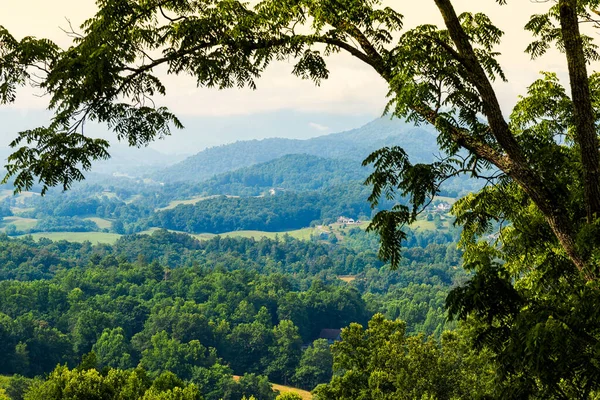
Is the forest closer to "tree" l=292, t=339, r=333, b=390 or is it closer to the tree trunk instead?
"tree" l=292, t=339, r=333, b=390

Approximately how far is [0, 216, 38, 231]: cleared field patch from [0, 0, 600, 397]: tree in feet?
583

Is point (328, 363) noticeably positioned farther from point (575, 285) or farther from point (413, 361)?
point (575, 285)

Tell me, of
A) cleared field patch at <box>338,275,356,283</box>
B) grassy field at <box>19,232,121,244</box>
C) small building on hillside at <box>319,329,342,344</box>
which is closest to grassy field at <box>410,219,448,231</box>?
cleared field patch at <box>338,275,356,283</box>

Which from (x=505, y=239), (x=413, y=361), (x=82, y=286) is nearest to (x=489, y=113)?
(x=505, y=239)

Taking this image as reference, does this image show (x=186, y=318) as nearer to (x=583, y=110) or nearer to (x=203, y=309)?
(x=203, y=309)

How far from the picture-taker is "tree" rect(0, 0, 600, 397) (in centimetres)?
471

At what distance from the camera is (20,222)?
180625 millimetres

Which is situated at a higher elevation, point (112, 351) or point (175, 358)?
point (112, 351)

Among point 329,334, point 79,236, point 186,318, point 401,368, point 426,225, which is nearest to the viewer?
point 401,368

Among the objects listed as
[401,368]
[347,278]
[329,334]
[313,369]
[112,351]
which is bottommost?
[347,278]

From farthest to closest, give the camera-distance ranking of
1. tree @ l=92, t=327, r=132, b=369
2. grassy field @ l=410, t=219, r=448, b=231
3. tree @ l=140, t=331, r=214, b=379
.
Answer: grassy field @ l=410, t=219, r=448, b=231
tree @ l=92, t=327, r=132, b=369
tree @ l=140, t=331, r=214, b=379

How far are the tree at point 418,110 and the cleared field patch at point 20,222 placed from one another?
583 ft

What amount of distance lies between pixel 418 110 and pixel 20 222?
193 m

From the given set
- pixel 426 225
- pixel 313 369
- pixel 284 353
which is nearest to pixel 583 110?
pixel 313 369
